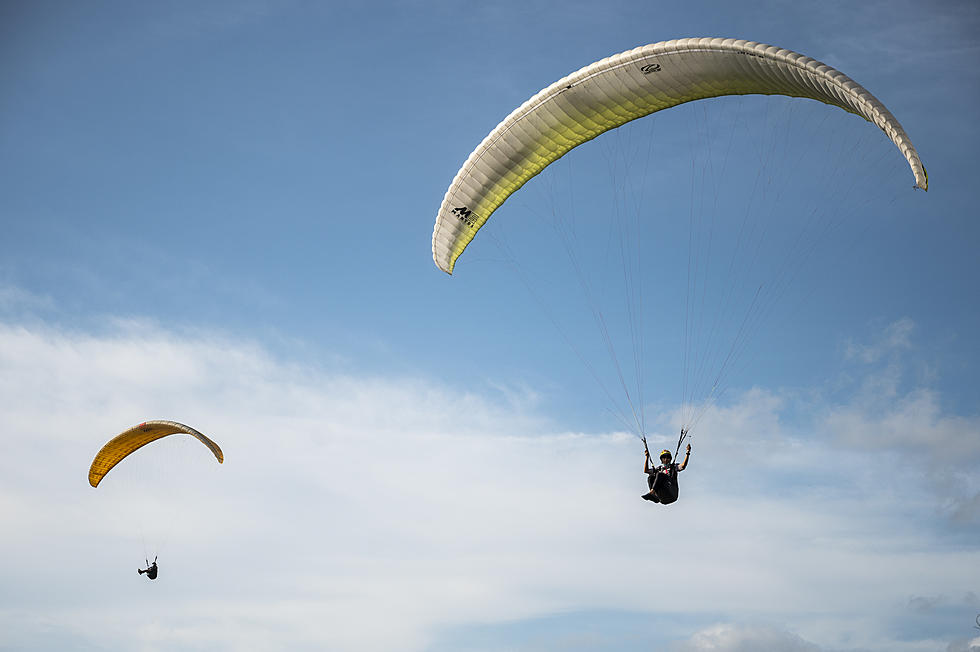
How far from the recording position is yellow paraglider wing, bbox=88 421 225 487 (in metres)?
39.0

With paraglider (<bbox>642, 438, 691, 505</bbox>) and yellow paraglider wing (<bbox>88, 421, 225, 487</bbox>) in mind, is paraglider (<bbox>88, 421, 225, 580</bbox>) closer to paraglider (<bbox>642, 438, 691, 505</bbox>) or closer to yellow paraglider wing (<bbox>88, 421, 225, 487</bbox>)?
yellow paraglider wing (<bbox>88, 421, 225, 487</bbox>)

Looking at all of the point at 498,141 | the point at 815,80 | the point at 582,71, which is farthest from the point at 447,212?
the point at 815,80

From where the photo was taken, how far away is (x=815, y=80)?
76.6 feet

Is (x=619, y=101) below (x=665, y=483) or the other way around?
the other way around

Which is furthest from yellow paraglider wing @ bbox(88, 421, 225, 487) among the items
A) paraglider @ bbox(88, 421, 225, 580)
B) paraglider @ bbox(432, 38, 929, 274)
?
paraglider @ bbox(432, 38, 929, 274)

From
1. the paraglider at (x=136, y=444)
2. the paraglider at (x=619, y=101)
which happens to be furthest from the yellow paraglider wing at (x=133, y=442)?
the paraglider at (x=619, y=101)

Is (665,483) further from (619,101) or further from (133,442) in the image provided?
(133,442)

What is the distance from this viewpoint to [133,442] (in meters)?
41.5

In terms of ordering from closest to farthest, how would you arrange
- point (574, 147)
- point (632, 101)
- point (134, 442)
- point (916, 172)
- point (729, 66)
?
point (916, 172)
point (729, 66)
point (632, 101)
point (574, 147)
point (134, 442)

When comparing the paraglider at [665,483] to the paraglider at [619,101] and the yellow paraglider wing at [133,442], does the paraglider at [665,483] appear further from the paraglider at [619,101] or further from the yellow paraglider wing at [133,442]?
the yellow paraglider wing at [133,442]

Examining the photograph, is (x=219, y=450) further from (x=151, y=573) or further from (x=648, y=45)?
(x=648, y=45)

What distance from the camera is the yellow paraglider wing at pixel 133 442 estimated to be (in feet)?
128

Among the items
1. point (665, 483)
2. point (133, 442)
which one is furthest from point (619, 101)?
point (133, 442)

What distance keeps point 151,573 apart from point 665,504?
76.5ft
